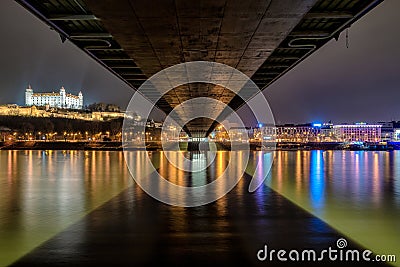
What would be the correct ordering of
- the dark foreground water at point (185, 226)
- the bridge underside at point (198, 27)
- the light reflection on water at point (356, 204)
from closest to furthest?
1. the dark foreground water at point (185, 226)
2. the light reflection on water at point (356, 204)
3. the bridge underside at point (198, 27)

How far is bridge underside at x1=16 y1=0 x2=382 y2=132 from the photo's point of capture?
11273 millimetres

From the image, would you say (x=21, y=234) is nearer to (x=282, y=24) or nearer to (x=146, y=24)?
(x=146, y=24)

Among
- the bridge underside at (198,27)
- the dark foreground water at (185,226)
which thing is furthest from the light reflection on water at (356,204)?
the bridge underside at (198,27)

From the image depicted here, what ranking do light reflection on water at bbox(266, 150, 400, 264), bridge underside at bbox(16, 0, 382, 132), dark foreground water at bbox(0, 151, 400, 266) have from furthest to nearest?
1. bridge underside at bbox(16, 0, 382, 132)
2. light reflection on water at bbox(266, 150, 400, 264)
3. dark foreground water at bbox(0, 151, 400, 266)

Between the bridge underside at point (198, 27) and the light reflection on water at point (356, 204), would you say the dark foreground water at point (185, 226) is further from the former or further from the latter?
the bridge underside at point (198, 27)

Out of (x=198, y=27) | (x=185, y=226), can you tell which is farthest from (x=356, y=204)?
(x=198, y=27)

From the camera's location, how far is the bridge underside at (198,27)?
1127 centimetres

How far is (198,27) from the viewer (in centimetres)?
Answer: 1325

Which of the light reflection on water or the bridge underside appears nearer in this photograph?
the light reflection on water

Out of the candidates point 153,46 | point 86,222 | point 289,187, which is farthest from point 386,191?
point 86,222

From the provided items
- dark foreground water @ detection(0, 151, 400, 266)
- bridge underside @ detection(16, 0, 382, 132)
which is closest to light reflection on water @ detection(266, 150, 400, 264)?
dark foreground water @ detection(0, 151, 400, 266)

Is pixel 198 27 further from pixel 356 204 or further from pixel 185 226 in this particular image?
pixel 356 204

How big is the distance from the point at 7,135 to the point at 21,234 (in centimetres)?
13107

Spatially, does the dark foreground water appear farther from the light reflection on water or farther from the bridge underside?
the bridge underside
